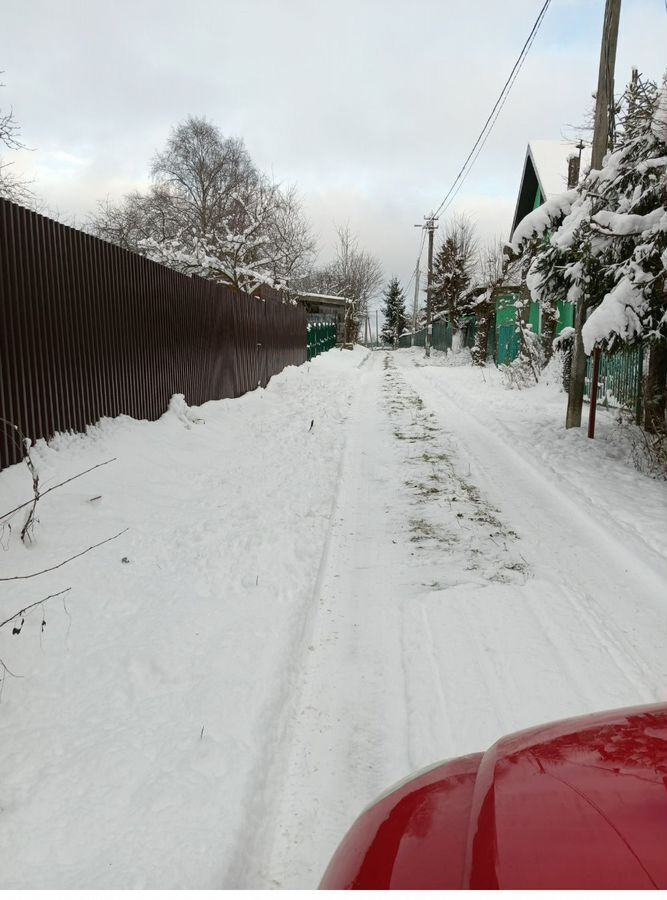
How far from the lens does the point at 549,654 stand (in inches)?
126

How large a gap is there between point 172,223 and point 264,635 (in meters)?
38.2

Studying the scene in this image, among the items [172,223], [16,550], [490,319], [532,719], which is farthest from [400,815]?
[172,223]

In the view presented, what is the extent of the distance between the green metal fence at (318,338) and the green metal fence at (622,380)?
14779 millimetres

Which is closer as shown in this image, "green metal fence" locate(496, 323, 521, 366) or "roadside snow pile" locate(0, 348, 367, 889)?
"roadside snow pile" locate(0, 348, 367, 889)

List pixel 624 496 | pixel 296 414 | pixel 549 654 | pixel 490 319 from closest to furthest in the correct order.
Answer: pixel 549 654
pixel 624 496
pixel 296 414
pixel 490 319

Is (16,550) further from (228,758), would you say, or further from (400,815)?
(400,815)

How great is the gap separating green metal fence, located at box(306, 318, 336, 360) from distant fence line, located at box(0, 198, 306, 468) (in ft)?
52.9

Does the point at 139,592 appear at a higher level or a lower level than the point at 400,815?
lower

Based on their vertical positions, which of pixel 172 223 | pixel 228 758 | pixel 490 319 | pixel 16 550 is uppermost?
pixel 172 223

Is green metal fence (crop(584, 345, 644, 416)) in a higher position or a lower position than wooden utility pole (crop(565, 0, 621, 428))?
lower

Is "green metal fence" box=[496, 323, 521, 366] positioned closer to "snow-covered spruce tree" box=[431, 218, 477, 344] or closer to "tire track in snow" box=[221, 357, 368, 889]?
"snow-covered spruce tree" box=[431, 218, 477, 344]

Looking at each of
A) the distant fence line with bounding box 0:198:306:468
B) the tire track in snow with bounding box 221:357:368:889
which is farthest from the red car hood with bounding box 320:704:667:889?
the distant fence line with bounding box 0:198:306:468

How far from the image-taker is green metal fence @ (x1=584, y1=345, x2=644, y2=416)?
1013 centimetres

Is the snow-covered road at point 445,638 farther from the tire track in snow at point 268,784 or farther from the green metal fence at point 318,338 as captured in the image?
the green metal fence at point 318,338
